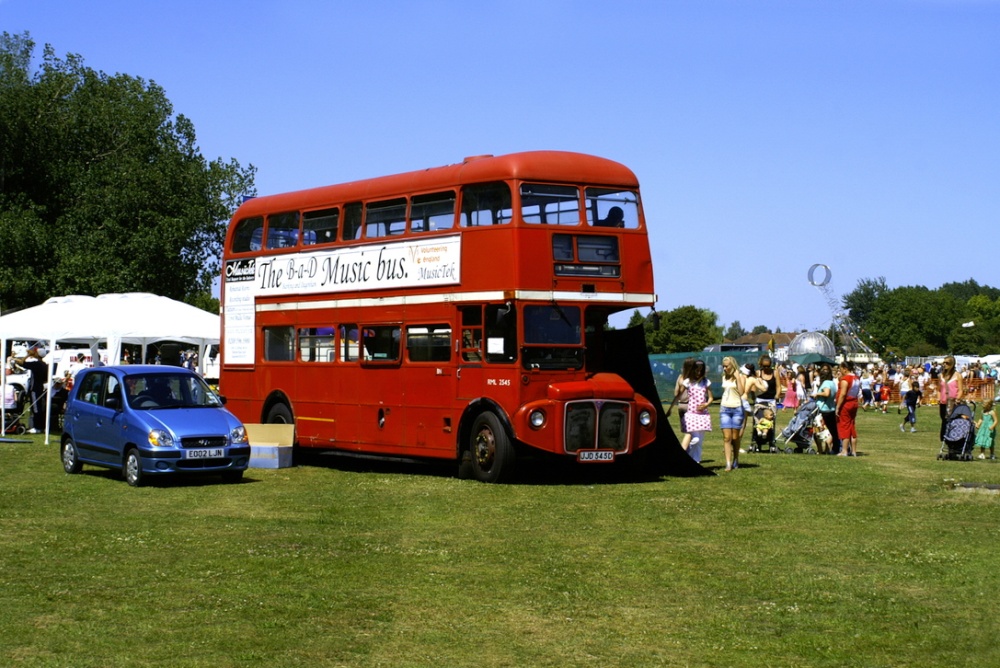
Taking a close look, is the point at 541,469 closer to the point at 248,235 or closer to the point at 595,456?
the point at 595,456

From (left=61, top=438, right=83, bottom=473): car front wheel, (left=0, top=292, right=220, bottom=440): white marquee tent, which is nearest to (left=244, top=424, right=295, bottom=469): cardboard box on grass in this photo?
(left=61, top=438, right=83, bottom=473): car front wheel

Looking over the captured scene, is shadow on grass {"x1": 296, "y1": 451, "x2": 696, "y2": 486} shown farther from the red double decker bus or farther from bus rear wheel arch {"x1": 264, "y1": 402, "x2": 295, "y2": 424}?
bus rear wheel arch {"x1": 264, "y1": 402, "x2": 295, "y2": 424}

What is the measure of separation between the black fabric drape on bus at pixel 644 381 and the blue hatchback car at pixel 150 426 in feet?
17.6

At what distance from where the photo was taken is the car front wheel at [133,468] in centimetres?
1966

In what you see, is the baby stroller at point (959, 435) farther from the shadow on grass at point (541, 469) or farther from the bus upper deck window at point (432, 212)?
the bus upper deck window at point (432, 212)

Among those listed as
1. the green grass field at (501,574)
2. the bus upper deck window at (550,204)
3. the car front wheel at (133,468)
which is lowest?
the green grass field at (501,574)

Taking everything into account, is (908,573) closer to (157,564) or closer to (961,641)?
(961,641)

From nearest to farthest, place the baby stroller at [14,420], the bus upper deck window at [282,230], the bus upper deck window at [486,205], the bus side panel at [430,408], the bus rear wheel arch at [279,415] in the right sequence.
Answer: the bus upper deck window at [486,205]
the bus side panel at [430,408]
the bus upper deck window at [282,230]
the bus rear wheel arch at [279,415]
the baby stroller at [14,420]

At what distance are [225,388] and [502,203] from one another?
28.3 ft

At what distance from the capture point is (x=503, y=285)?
19469 millimetres

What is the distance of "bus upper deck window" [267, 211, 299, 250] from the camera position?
78.9 ft

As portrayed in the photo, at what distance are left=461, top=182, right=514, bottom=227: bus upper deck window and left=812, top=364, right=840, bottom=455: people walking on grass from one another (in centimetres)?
808

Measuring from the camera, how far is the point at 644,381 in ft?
68.2

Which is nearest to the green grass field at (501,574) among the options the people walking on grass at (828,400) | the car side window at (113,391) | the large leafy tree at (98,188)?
the car side window at (113,391)
